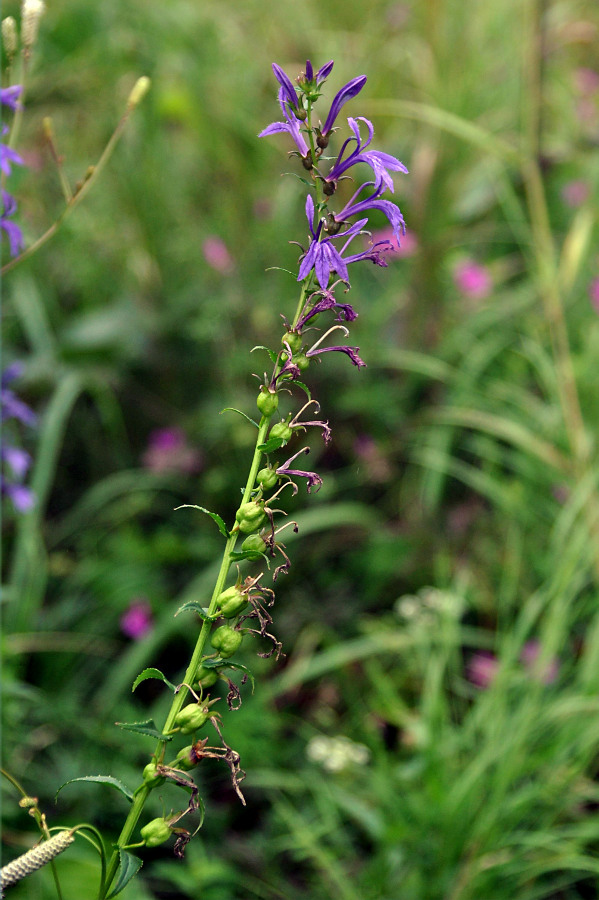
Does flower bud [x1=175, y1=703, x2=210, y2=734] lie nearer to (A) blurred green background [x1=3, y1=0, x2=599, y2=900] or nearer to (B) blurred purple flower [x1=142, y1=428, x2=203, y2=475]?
(A) blurred green background [x1=3, y1=0, x2=599, y2=900]

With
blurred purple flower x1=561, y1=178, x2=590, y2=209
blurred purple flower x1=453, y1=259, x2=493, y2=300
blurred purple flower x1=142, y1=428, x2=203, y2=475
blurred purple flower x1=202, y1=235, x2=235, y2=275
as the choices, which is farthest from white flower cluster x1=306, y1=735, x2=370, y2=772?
blurred purple flower x1=561, y1=178, x2=590, y2=209

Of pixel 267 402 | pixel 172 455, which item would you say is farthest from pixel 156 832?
pixel 172 455

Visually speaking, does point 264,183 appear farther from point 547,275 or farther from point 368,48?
point 547,275

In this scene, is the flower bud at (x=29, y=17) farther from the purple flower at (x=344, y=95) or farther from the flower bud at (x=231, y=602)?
the flower bud at (x=231, y=602)

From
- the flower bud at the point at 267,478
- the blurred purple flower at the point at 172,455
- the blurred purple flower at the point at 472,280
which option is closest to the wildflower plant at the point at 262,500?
the flower bud at the point at 267,478

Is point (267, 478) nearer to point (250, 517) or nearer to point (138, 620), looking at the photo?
point (250, 517)

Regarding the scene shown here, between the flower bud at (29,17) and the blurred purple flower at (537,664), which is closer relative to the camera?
the flower bud at (29,17)
